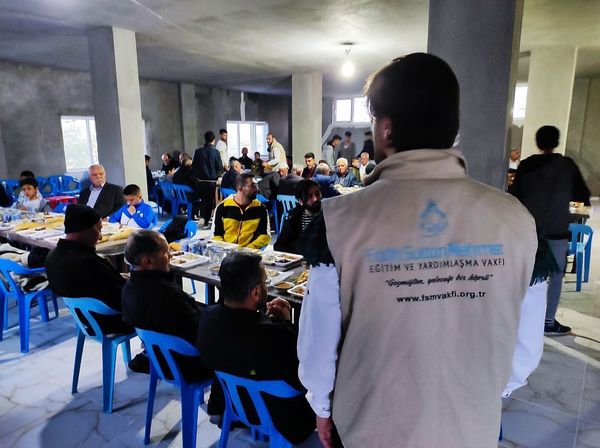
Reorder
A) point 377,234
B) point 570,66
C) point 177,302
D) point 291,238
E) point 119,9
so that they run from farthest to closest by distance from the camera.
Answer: point 570,66, point 119,9, point 291,238, point 177,302, point 377,234

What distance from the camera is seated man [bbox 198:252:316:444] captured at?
1.48 metres

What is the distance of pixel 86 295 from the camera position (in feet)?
7.50

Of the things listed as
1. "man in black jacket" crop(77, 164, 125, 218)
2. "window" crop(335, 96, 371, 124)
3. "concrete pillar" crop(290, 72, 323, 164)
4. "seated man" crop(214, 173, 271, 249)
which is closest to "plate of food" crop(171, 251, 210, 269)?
"seated man" crop(214, 173, 271, 249)

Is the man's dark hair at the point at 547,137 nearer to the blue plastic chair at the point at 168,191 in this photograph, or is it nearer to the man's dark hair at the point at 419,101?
the man's dark hair at the point at 419,101

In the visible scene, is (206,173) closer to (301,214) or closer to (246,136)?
(301,214)

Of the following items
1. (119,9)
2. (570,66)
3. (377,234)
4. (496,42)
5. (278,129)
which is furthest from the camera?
(278,129)

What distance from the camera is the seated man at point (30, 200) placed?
4.68m

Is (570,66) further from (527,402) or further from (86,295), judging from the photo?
(86,295)

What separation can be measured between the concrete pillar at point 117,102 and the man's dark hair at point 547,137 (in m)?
4.96

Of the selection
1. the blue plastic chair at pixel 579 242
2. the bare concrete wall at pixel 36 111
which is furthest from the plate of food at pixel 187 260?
the bare concrete wall at pixel 36 111

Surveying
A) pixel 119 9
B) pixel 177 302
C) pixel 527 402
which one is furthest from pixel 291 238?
pixel 119 9

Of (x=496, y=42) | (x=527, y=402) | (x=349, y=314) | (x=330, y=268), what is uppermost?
(x=496, y=42)

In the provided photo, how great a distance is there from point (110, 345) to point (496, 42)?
335 centimetres

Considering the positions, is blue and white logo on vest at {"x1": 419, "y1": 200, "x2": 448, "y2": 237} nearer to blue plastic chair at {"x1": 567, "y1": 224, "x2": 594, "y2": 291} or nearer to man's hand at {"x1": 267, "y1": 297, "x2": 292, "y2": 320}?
man's hand at {"x1": 267, "y1": 297, "x2": 292, "y2": 320}
